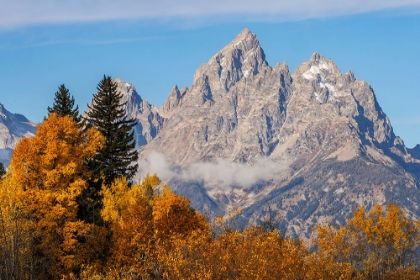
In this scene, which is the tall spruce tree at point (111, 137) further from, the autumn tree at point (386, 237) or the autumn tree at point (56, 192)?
the autumn tree at point (386, 237)

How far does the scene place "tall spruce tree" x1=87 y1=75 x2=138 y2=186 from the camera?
84.2 metres

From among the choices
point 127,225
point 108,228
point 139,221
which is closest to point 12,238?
point 127,225

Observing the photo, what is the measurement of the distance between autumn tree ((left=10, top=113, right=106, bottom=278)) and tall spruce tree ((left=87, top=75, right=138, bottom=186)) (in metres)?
14.1

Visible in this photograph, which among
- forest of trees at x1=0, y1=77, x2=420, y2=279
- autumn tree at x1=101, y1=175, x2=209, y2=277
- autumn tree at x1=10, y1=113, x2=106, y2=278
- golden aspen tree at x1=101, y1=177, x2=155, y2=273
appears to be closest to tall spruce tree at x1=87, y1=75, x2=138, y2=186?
forest of trees at x1=0, y1=77, x2=420, y2=279

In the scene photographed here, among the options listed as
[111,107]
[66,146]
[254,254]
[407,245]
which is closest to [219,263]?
[254,254]

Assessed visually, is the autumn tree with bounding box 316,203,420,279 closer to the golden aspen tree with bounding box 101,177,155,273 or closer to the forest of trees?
the forest of trees

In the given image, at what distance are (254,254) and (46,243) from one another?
28.1 meters

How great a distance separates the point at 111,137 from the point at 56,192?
22502 mm

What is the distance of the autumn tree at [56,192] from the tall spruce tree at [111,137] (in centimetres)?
1413

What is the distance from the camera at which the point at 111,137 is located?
86.2m

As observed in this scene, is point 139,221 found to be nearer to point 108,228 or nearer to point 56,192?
point 108,228

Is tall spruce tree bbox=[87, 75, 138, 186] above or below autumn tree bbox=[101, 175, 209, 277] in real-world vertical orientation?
above

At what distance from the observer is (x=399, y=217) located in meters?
76.1

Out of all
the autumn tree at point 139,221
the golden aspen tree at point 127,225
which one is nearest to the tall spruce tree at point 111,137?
the autumn tree at point 139,221
